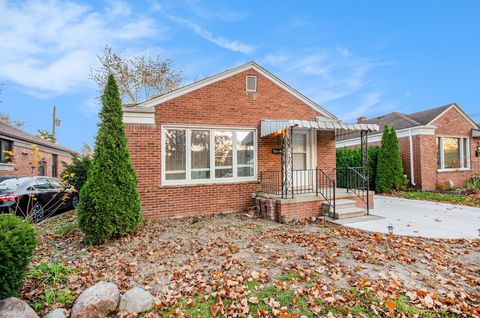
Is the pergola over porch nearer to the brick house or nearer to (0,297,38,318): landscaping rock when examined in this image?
the brick house

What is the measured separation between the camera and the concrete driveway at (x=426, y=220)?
608cm

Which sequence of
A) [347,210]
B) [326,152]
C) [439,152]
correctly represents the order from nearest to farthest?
[347,210] → [326,152] → [439,152]

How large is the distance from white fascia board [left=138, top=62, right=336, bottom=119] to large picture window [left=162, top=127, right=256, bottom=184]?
3.18 ft

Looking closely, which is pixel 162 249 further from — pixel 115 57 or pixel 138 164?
pixel 115 57

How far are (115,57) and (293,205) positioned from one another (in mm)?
17000

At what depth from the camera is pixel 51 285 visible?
358cm

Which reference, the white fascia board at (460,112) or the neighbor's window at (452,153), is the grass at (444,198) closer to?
the neighbor's window at (452,153)

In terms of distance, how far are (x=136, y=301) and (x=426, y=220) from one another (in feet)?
26.1

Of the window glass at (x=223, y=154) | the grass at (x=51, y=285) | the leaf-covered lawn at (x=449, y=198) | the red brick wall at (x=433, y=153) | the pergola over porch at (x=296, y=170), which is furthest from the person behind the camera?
the red brick wall at (x=433, y=153)

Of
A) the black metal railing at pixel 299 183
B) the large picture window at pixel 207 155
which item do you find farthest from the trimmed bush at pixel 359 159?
the large picture window at pixel 207 155

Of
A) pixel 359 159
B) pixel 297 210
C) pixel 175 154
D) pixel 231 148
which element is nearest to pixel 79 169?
pixel 175 154

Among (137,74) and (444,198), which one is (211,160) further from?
(137,74)

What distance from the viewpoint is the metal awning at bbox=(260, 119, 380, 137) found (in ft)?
23.9

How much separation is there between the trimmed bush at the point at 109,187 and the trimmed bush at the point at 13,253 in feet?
7.20
